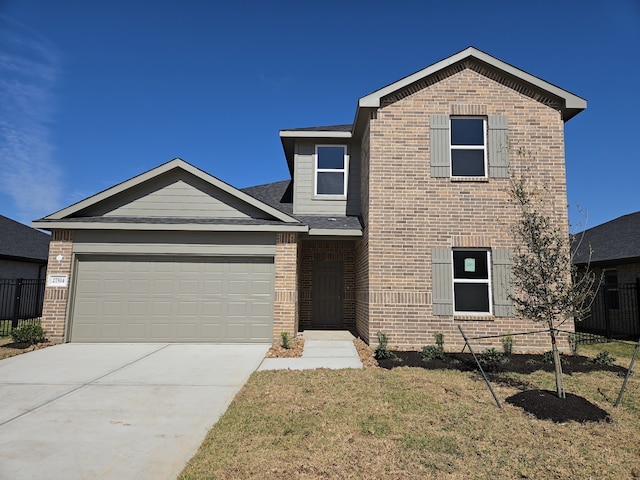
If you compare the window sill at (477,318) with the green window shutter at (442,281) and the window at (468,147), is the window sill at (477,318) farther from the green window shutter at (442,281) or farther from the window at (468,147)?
the window at (468,147)

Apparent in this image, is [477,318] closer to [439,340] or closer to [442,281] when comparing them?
[439,340]

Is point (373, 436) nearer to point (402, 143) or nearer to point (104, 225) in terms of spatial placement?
point (402, 143)

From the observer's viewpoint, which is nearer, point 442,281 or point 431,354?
point 431,354

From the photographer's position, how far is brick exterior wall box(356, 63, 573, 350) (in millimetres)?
9562

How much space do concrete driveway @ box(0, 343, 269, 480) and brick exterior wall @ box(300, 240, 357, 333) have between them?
4.34m

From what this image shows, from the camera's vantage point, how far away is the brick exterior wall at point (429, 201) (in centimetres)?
956

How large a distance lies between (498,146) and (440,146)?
1.58 metres

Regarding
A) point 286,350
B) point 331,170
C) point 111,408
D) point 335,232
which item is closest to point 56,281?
point 111,408

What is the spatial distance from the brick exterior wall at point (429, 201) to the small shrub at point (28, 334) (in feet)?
28.8

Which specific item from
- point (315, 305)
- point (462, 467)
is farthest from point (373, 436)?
point (315, 305)

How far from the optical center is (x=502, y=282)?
9469 millimetres

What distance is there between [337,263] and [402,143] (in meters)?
5.04

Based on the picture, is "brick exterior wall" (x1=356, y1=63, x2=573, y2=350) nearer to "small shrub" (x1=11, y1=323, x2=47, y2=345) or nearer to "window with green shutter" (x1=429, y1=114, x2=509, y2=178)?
"window with green shutter" (x1=429, y1=114, x2=509, y2=178)

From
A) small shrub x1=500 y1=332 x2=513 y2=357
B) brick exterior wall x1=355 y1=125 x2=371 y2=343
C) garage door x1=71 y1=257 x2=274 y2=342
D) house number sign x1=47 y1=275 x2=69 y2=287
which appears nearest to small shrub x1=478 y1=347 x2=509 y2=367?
small shrub x1=500 y1=332 x2=513 y2=357
